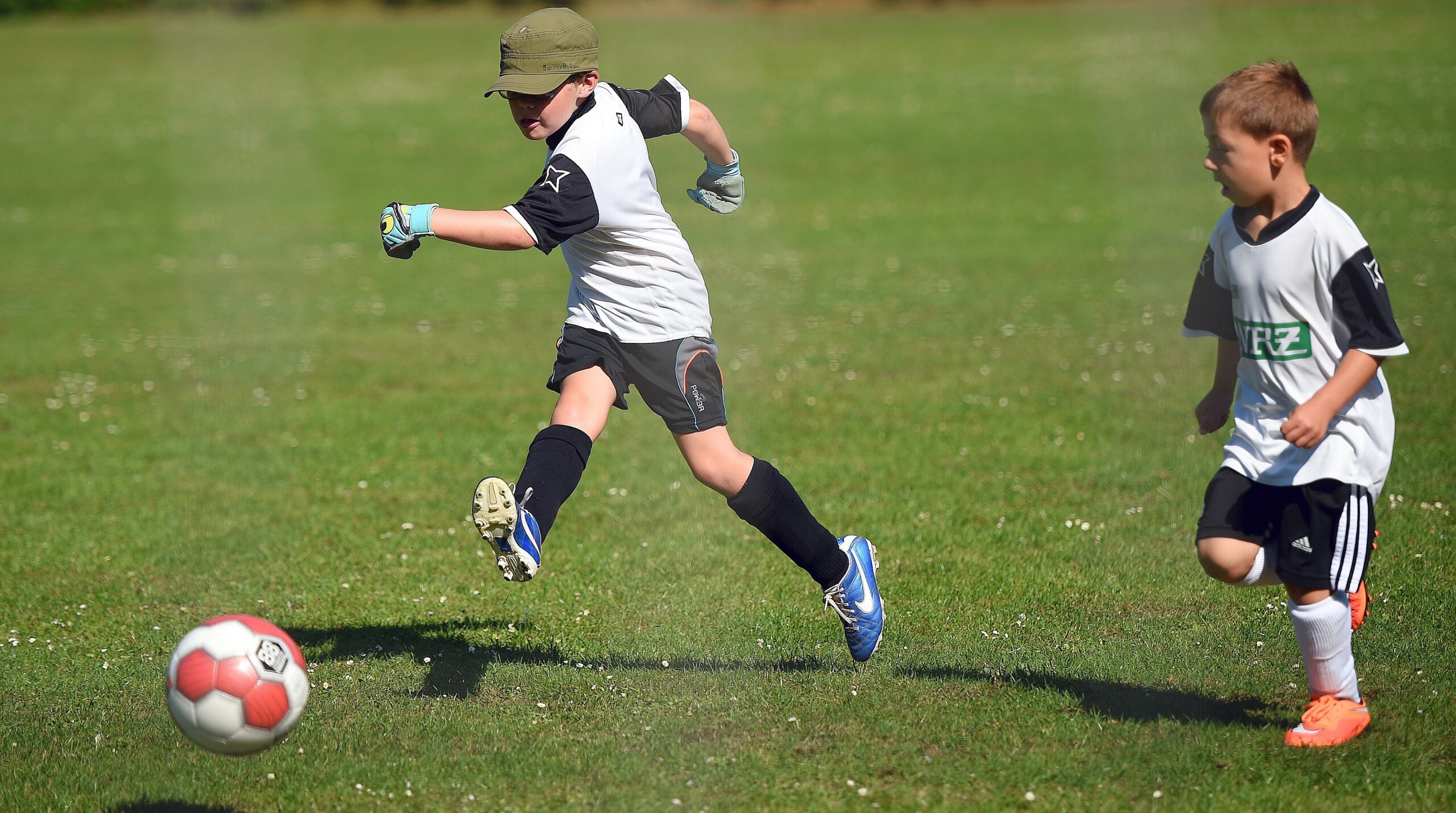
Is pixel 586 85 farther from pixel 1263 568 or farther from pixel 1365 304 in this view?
pixel 1263 568

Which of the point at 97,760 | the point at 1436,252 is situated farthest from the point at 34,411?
the point at 1436,252

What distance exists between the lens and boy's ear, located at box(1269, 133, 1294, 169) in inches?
160

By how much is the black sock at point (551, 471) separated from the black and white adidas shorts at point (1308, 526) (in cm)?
203

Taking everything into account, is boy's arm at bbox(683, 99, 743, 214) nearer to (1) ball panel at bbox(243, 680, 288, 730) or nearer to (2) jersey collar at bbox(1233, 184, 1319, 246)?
(2) jersey collar at bbox(1233, 184, 1319, 246)

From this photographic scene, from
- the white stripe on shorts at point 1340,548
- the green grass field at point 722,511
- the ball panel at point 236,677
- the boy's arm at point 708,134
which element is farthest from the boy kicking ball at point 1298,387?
the ball panel at point 236,677

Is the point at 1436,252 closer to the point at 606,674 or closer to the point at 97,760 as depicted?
the point at 606,674

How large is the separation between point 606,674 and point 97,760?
171 centimetres

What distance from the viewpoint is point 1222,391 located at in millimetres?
4488

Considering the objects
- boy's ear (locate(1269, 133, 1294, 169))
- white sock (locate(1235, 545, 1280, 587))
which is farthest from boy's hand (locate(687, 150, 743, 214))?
white sock (locate(1235, 545, 1280, 587))

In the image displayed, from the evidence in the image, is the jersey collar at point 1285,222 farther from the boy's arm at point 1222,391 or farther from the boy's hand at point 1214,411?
the boy's hand at point 1214,411

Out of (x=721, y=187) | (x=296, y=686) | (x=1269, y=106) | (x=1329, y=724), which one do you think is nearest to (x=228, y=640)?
(x=296, y=686)

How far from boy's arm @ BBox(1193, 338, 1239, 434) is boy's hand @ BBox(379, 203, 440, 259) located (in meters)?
2.46

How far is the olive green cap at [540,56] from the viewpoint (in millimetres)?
4562

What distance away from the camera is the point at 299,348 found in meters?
12.4
